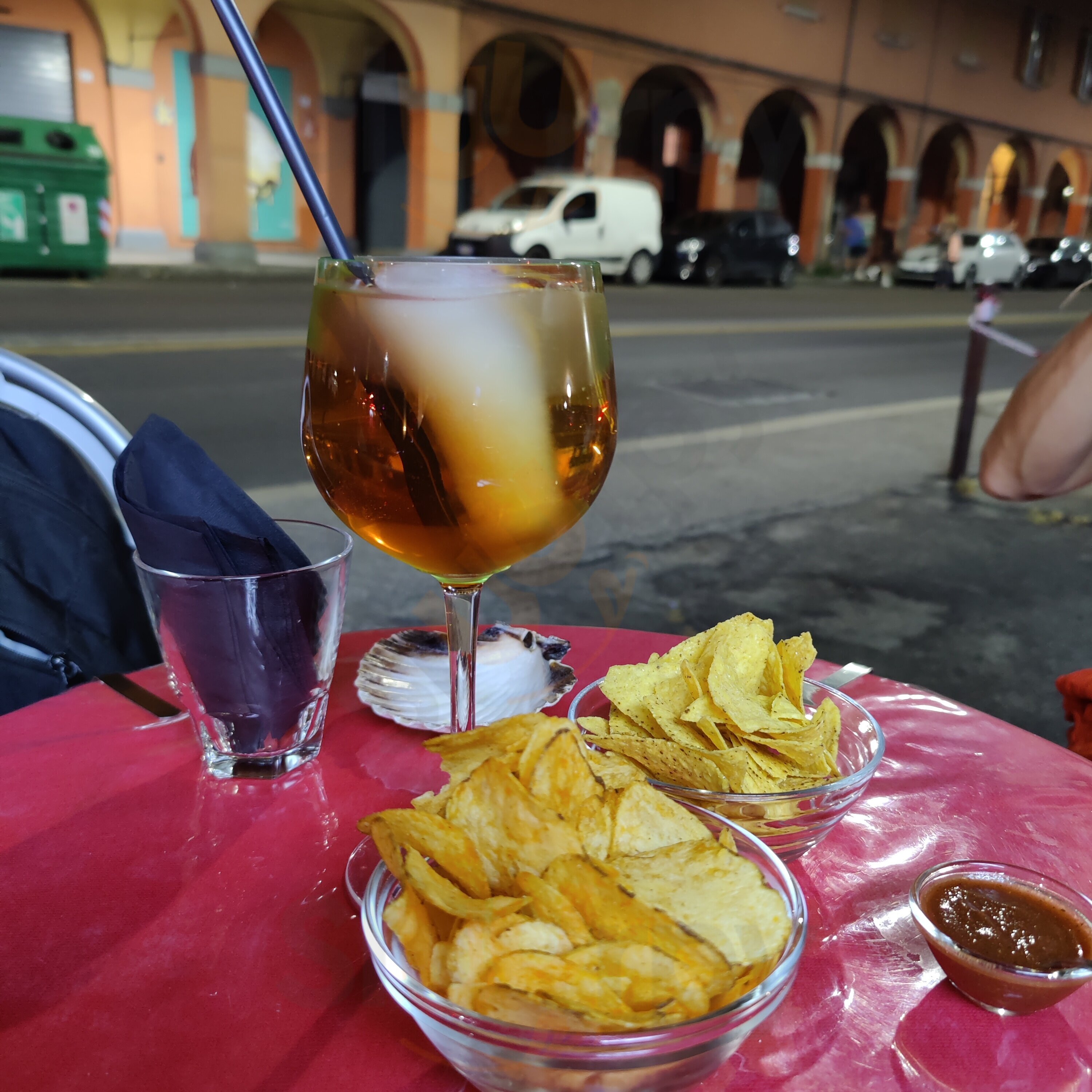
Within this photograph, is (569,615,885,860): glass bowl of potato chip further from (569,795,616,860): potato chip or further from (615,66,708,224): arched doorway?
(615,66,708,224): arched doorway

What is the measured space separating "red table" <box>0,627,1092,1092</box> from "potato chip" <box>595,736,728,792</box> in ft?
0.31

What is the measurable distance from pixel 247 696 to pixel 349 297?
11.9 inches

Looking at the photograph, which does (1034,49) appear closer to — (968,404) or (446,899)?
(968,404)

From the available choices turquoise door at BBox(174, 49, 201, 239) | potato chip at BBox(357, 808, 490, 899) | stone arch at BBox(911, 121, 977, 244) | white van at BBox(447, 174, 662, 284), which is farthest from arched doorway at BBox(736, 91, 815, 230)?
potato chip at BBox(357, 808, 490, 899)

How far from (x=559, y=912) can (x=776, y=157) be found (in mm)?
20686

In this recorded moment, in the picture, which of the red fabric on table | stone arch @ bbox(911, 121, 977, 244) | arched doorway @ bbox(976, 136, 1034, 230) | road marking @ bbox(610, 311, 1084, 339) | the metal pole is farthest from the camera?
arched doorway @ bbox(976, 136, 1034, 230)

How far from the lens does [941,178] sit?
21.1 m

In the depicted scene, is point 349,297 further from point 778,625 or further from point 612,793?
point 778,625

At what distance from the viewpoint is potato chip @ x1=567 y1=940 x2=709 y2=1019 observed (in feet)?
1.18

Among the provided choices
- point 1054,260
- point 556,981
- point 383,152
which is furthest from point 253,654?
point 1054,260

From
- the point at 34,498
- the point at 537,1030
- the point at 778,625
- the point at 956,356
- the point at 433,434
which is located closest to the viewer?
the point at 537,1030

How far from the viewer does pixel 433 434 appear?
0.55 metres

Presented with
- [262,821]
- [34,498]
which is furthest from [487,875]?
[34,498]

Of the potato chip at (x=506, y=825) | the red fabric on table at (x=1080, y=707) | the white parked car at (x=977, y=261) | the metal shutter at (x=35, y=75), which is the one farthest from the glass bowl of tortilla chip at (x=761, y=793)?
the white parked car at (x=977, y=261)
